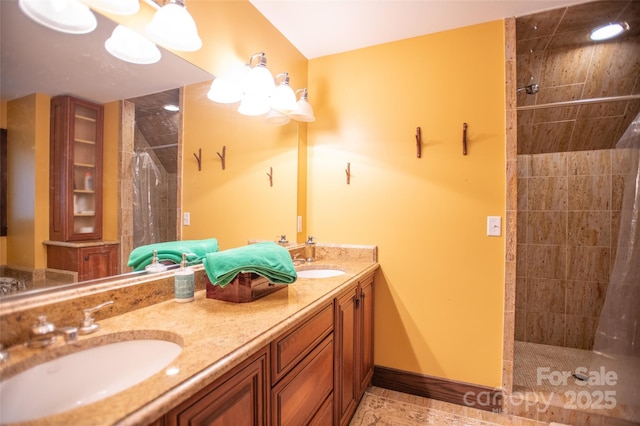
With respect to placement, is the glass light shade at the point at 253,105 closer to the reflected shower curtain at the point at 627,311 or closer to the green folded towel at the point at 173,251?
the green folded towel at the point at 173,251

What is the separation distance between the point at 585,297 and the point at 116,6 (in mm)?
3464

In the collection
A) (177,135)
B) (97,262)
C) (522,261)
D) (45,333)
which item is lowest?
(522,261)

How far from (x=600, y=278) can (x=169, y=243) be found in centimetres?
311

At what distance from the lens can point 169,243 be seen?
51.4 inches

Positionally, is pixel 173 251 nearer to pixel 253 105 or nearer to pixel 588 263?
pixel 253 105

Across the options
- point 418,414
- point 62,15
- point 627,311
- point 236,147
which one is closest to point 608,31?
point 627,311

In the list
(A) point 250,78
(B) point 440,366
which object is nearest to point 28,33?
(A) point 250,78

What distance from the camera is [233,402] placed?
0.78 metres

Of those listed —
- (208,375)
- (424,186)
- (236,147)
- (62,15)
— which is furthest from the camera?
(424,186)

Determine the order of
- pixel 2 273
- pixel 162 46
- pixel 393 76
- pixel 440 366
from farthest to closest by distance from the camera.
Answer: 1. pixel 393 76
2. pixel 440 366
3. pixel 162 46
4. pixel 2 273

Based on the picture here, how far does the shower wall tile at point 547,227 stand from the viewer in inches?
99.8

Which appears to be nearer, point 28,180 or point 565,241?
point 28,180

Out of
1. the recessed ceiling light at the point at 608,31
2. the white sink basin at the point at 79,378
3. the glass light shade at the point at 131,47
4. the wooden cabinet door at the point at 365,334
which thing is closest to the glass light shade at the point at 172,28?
the glass light shade at the point at 131,47

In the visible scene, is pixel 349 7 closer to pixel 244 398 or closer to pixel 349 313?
pixel 349 313
